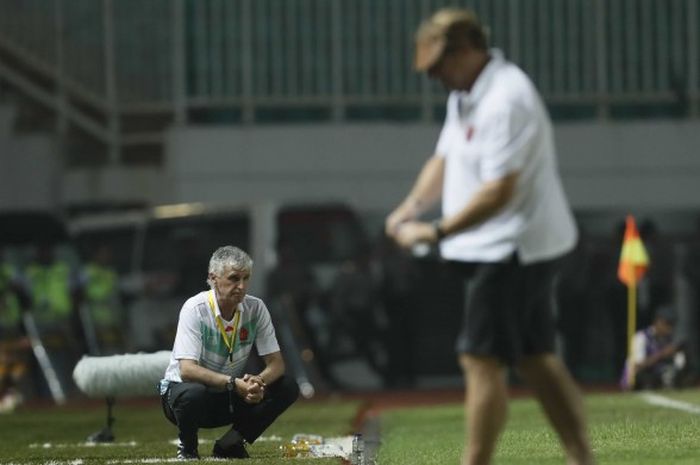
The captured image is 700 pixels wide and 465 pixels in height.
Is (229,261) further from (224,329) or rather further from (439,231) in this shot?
(439,231)

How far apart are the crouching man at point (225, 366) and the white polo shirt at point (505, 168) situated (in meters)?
3.20

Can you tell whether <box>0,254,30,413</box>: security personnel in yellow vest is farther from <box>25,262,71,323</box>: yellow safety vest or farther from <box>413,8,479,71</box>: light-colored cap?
<box>413,8,479,71</box>: light-colored cap

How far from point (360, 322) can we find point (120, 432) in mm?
11486

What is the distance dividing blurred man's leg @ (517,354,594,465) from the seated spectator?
16806mm

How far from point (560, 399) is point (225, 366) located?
148 inches

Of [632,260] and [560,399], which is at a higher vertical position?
[560,399]

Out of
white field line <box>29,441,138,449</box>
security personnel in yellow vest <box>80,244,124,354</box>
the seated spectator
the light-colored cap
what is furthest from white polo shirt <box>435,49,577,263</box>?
security personnel in yellow vest <box>80,244,124,354</box>

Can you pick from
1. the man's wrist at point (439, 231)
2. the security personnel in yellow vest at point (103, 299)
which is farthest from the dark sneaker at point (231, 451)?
the security personnel in yellow vest at point (103, 299)

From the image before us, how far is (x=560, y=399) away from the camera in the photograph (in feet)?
26.1

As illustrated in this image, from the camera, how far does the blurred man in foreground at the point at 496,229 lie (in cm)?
782

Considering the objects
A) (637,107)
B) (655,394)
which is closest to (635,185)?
(637,107)

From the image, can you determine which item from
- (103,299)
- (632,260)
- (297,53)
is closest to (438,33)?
(632,260)

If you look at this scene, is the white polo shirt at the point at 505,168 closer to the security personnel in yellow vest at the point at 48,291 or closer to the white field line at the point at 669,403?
the white field line at the point at 669,403

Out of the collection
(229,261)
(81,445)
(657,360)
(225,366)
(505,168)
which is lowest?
(657,360)
